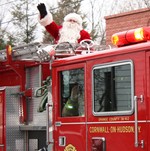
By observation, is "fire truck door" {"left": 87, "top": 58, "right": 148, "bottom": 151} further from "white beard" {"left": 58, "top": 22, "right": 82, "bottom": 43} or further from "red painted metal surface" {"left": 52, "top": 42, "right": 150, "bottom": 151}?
"white beard" {"left": 58, "top": 22, "right": 82, "bottom": 43}

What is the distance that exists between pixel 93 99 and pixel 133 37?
0.81 meters

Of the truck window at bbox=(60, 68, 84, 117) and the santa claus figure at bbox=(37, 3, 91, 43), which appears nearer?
the truck window at bbox=(60, 68, 84, 117)

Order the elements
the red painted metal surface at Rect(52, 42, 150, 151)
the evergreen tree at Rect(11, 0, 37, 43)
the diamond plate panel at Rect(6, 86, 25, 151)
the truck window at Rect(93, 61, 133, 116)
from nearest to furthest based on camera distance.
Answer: the red painted metal surface at Rect(52, 42, 150, 151) < the truck window at Rect(93, 61, 133, 116) < the diamond plate panel at Rect(6, 86, 25, 151) < the evergreen tree at Rect(11, 0, 37, 43)

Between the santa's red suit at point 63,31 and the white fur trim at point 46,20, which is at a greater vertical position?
the white fur trim at point 46,20

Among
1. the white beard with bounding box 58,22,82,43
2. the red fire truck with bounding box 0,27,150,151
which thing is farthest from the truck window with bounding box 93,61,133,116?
the white beard with bounding box 58,22,82,43

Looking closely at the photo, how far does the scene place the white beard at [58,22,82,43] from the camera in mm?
7785

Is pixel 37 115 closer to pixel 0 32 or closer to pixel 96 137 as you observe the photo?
pixel 96 137

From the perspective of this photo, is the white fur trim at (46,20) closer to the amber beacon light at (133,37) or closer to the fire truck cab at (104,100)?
the fire truck cab at (104,100)

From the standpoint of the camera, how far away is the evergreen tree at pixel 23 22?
38656 millimetres

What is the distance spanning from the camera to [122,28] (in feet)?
49.2

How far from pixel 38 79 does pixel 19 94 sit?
0.42 meters

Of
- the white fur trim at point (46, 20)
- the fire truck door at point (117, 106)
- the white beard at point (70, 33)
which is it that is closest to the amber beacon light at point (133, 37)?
the fire truck door at point (117, 106)

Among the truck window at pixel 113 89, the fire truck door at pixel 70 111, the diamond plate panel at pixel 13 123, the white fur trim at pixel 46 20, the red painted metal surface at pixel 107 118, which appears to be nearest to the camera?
the red painted metal surface at pixel 107 118

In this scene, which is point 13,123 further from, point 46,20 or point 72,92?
point 72,92
